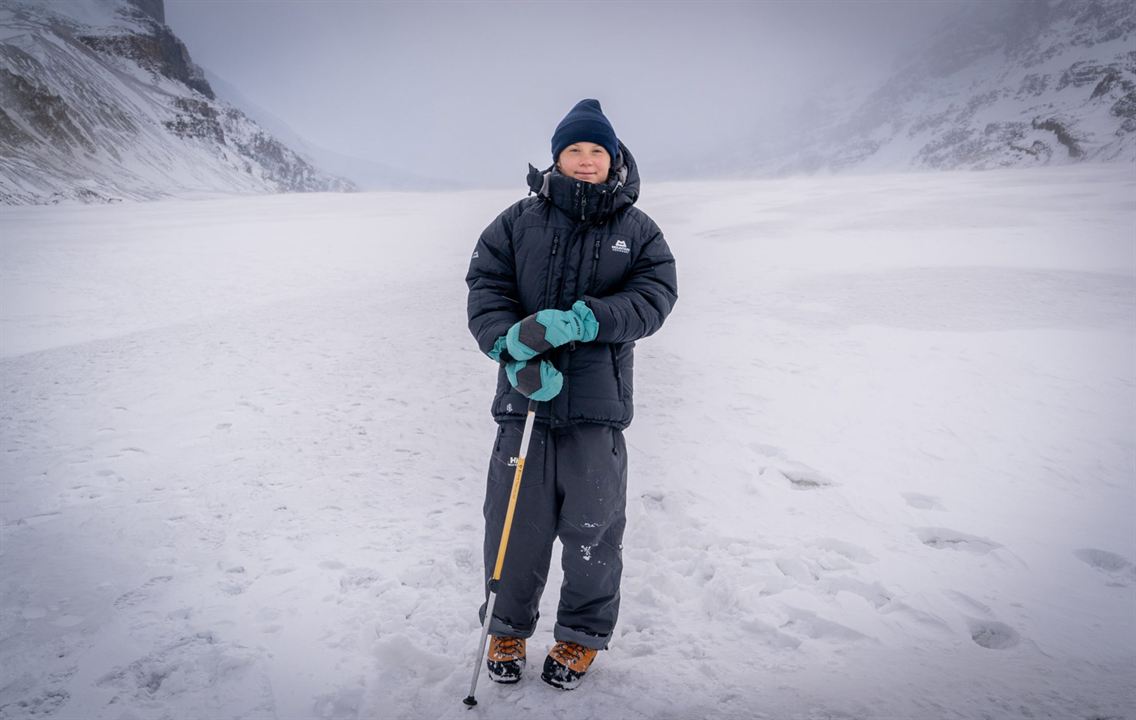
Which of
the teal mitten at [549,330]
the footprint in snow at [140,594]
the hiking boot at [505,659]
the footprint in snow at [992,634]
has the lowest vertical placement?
the footprint in snow at [140,594]

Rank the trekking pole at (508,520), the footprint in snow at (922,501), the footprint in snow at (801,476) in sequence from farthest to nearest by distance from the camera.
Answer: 1. the footprint in snow at (801,476)
2. the footprint in snow at (922,501)
3. the trekking pole at (508,520)

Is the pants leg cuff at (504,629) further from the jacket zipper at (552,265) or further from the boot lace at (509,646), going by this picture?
the jacket zipper at (552,265)

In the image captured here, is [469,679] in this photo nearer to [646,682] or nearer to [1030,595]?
[646,682]

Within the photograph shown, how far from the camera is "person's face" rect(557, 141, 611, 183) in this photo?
9.57ft

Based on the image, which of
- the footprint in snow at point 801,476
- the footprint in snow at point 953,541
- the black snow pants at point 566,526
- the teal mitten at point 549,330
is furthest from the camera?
the footprint in snow at point 801,476

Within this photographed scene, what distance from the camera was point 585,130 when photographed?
2.90 m

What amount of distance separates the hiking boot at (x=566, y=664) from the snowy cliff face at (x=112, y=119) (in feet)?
257

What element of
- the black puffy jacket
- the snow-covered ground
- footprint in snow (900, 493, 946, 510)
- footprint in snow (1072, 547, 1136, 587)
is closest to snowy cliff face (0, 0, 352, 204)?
the snow-covered ground

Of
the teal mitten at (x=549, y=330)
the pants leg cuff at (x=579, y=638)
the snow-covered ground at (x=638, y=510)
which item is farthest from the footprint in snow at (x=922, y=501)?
the teal mitten at (x=549, y=330)

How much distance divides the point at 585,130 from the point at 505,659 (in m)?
2.63

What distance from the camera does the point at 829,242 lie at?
16750mm

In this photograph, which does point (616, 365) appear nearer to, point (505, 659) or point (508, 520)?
point (508, 520)

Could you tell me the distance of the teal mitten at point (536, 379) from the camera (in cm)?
270

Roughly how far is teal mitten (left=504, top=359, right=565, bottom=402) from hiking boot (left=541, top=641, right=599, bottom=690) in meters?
1.27
